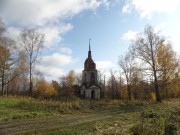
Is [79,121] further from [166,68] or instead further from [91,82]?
[91,82]

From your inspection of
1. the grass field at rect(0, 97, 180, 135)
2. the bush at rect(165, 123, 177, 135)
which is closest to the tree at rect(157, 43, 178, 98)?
the grass field at rect(0, 97, 180, 135)

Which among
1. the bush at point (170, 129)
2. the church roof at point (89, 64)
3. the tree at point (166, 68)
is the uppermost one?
the church roof at point (89, 64)

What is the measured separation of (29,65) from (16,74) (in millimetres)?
2417

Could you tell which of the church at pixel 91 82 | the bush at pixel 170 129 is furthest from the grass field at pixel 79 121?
the church at pixel 91 82

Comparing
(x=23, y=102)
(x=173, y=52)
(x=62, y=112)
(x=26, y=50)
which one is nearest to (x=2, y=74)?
(x=26, y=50)

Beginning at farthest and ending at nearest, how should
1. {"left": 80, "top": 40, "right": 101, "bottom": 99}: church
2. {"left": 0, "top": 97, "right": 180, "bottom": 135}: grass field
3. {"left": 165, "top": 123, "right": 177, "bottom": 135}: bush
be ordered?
{"left": 80, "top": 40, "right": 101, "bottom": 99}: church
{"left": 0, "top": 97, "right": 180, "bottom": 135}: grass field
{"left": 165, "top": 123, "right": 177, "bottom": 135}: bush

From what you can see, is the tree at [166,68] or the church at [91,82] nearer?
the tree at [166,68]

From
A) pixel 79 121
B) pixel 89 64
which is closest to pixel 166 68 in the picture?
pixel 79 121

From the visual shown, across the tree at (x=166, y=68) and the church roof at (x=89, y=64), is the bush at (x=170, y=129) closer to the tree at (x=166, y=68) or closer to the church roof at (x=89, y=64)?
the tree at (x=166, y=68)

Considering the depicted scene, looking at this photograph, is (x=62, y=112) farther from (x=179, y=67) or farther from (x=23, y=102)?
(x=179, y=67)

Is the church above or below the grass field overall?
above

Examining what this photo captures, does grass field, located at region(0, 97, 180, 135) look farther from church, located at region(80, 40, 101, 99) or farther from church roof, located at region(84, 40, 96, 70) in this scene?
church roof, located at region(84, 40, 96, 70)

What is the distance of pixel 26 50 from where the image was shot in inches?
1549

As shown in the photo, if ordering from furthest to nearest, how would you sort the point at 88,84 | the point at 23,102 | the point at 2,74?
1. the point at 88,84
2. the point at 2,74
3. the point at 23,102
